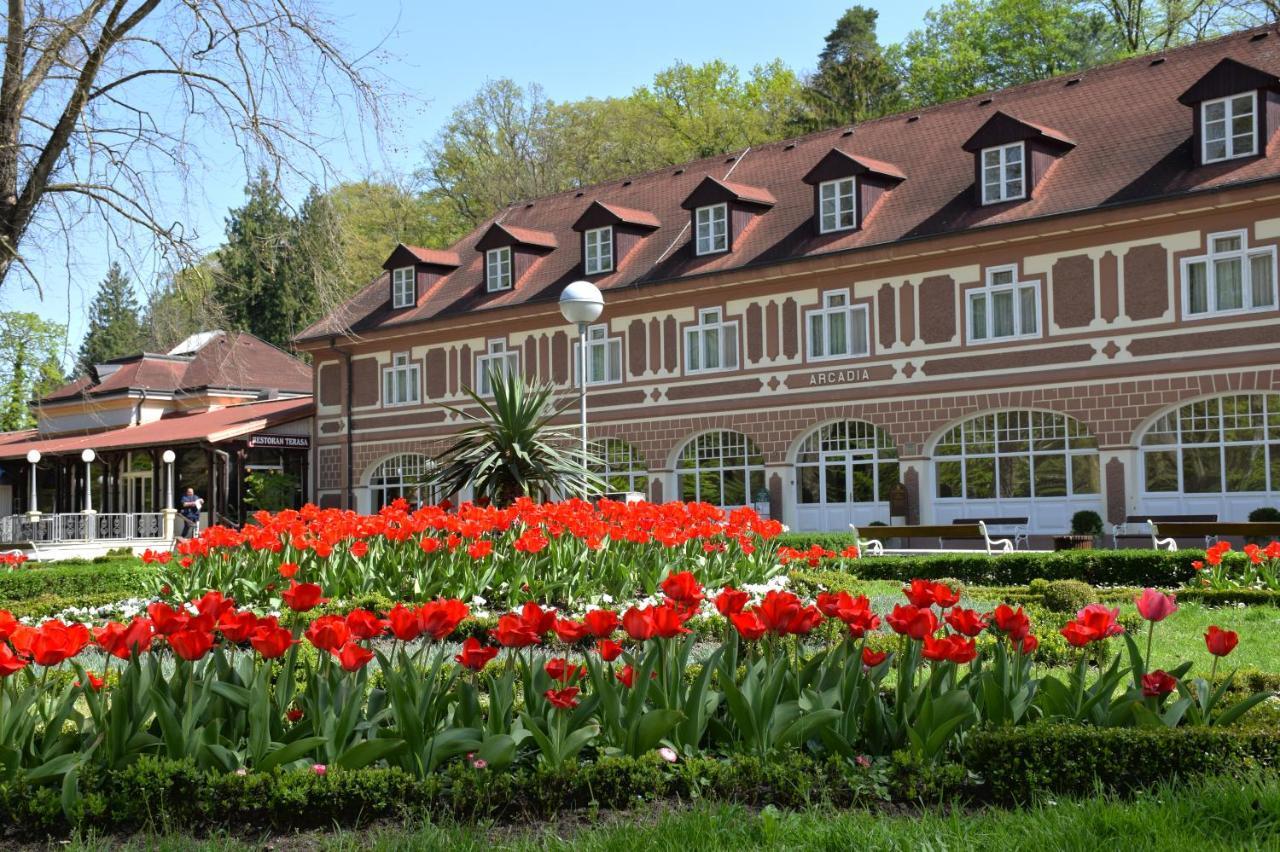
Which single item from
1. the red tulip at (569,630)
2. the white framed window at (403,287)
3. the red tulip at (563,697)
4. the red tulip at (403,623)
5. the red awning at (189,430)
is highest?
the white framed window at (403,287)

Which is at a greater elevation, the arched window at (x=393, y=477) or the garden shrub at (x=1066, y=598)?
the arched window at (x=393, y=477)

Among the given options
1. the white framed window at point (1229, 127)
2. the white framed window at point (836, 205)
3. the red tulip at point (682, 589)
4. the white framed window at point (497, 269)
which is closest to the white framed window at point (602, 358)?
the white framed window at point (497, 269)

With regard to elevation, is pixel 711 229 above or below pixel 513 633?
above

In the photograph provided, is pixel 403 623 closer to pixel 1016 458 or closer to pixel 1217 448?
pixel 1217 448

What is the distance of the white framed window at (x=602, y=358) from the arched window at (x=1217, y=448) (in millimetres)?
12916

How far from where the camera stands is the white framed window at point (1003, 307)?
84.8 feet

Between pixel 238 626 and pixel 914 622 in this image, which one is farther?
pixel 914 622

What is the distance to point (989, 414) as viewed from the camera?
1041 inches

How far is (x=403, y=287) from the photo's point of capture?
37.9 metres

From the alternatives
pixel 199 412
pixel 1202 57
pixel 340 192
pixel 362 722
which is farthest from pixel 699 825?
pixel 199 412

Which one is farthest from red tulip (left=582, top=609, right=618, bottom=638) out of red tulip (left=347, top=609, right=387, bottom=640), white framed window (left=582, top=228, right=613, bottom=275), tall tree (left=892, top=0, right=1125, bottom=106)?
tall tree (left=892, top=0, right=1125, bottom=106)

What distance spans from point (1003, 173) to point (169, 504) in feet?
85.2

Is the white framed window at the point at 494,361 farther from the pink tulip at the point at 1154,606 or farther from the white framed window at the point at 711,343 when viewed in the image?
the pink tulip at the point at 1154,606

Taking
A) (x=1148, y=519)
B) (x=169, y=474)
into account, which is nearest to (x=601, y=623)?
(x=1148, y=519)
